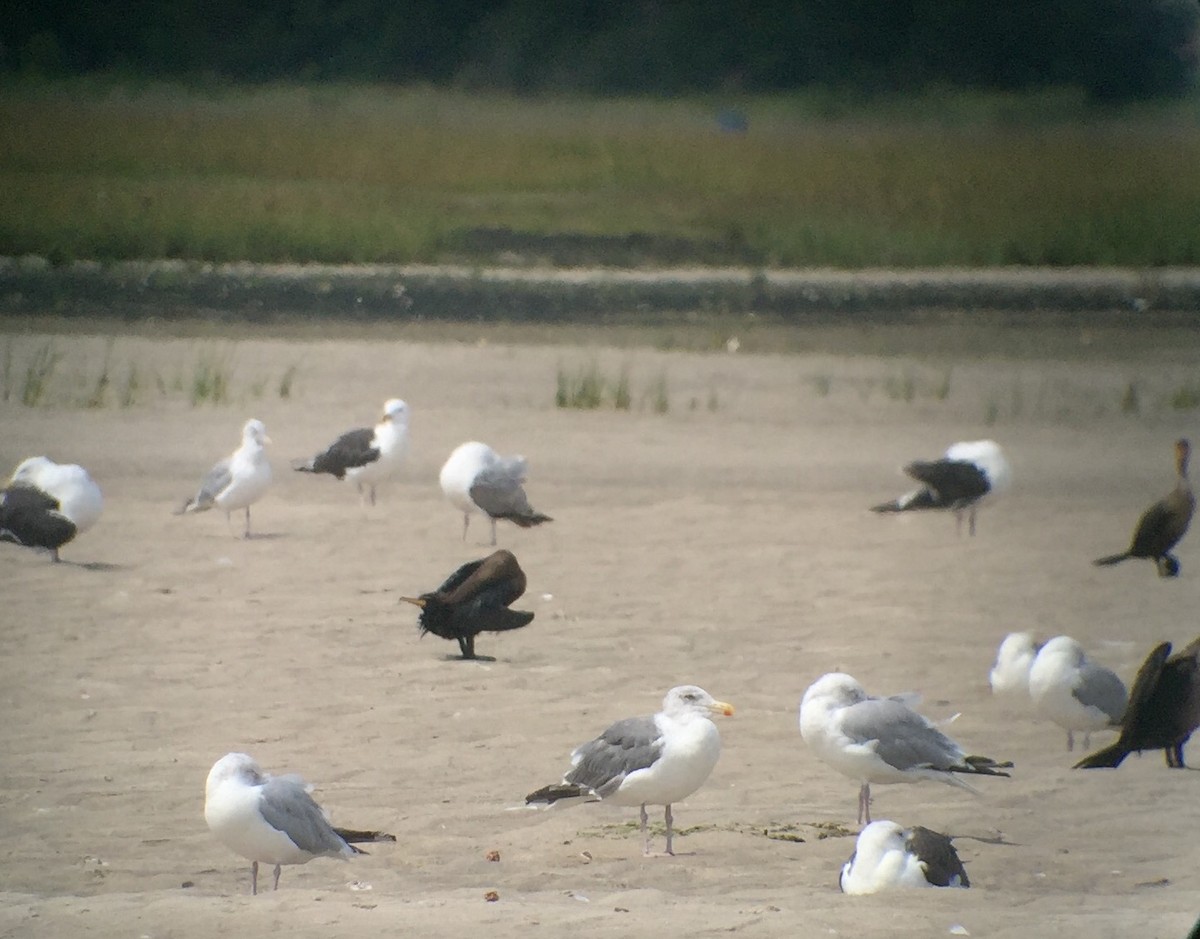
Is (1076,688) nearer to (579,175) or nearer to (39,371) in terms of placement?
(579,175)

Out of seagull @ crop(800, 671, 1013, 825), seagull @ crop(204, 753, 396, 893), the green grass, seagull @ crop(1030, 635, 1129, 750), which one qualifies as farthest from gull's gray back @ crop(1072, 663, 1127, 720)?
seagull @ crop(204, 753, 396, 893)

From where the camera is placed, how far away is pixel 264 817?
2.55 meters

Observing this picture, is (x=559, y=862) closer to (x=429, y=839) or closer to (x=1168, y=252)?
(x=429, y=839)

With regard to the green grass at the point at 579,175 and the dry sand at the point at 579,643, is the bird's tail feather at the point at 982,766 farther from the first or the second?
the green grass at the point at 579,175

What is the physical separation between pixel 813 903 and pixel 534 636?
1523mm

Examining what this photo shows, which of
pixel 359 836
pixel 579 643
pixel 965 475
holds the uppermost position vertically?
pixel 965 475

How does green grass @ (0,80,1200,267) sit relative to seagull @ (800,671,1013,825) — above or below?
above

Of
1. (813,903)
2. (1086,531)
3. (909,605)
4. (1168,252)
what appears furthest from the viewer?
(1086,531)

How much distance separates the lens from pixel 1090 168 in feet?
11.7

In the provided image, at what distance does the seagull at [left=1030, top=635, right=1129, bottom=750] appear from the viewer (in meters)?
3.23

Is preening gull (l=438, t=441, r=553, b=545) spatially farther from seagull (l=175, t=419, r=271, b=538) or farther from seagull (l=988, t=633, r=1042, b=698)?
seagull (l=988, t=633, r=1042, b=698)

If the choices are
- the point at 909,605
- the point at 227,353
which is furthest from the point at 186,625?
the point at 909,605

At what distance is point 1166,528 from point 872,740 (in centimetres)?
176

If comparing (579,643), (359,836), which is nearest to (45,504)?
(579,643)
